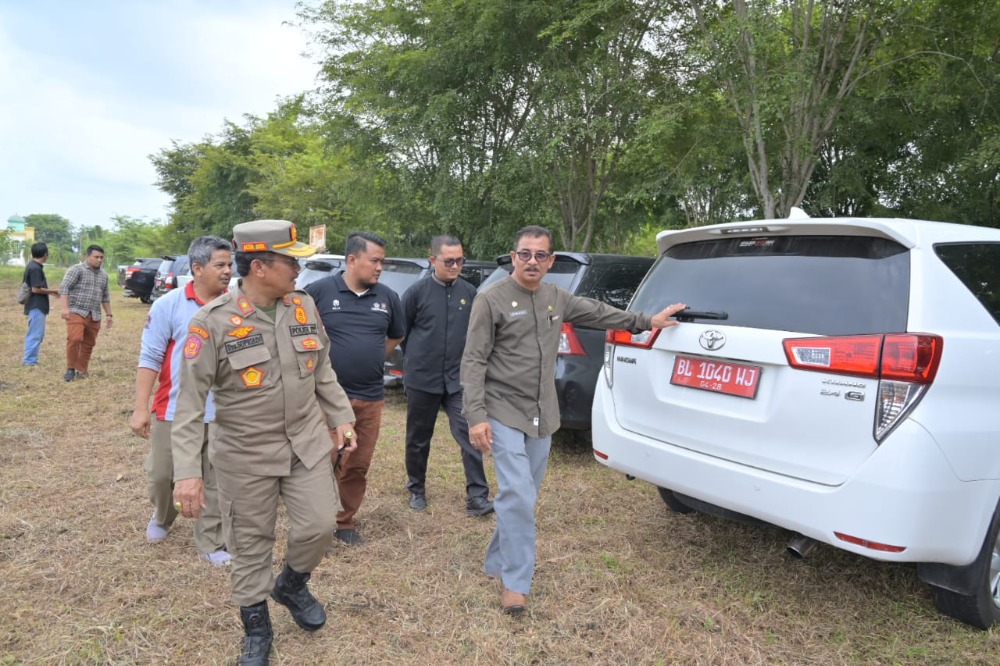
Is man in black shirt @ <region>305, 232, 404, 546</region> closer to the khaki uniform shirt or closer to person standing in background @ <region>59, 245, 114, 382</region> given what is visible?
the khaki uniform shirt

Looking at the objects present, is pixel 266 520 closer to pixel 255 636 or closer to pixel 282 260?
pixel 255 636

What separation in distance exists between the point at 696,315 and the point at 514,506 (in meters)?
1.20

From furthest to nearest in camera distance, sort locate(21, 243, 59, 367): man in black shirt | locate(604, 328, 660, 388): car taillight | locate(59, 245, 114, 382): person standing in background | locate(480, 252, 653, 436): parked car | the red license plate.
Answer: locate(21, 243, 59, 367): man in black shirt → locate(59, 245, 114, 382): person standing in background → locate(480, 252, 653, 436): parked car → locate(604, 328, 660, 388): car taillight → the red license plate

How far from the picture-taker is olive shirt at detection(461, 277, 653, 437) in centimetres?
315

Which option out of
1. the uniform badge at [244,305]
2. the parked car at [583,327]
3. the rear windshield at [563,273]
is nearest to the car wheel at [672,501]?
the parked car at [583,327]

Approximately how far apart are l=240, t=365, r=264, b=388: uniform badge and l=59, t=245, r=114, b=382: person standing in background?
719 cm

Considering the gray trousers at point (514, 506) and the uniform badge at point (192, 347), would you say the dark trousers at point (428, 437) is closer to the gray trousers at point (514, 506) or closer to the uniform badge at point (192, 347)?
the gray trousers at point (514, 506)

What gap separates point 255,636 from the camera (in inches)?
106

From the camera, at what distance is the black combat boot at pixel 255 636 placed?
267 centimetres

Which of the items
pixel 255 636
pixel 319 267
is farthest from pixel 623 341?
pixel 319 267

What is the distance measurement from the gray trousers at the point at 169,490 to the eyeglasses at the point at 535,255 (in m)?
1.85

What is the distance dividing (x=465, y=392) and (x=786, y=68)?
21.1 feet

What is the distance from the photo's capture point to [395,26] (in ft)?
Result: 44.5

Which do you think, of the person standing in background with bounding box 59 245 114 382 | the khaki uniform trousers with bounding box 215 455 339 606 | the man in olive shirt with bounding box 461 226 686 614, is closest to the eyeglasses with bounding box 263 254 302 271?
the khaki uniform trousers with bounding box 215 455 339 606
